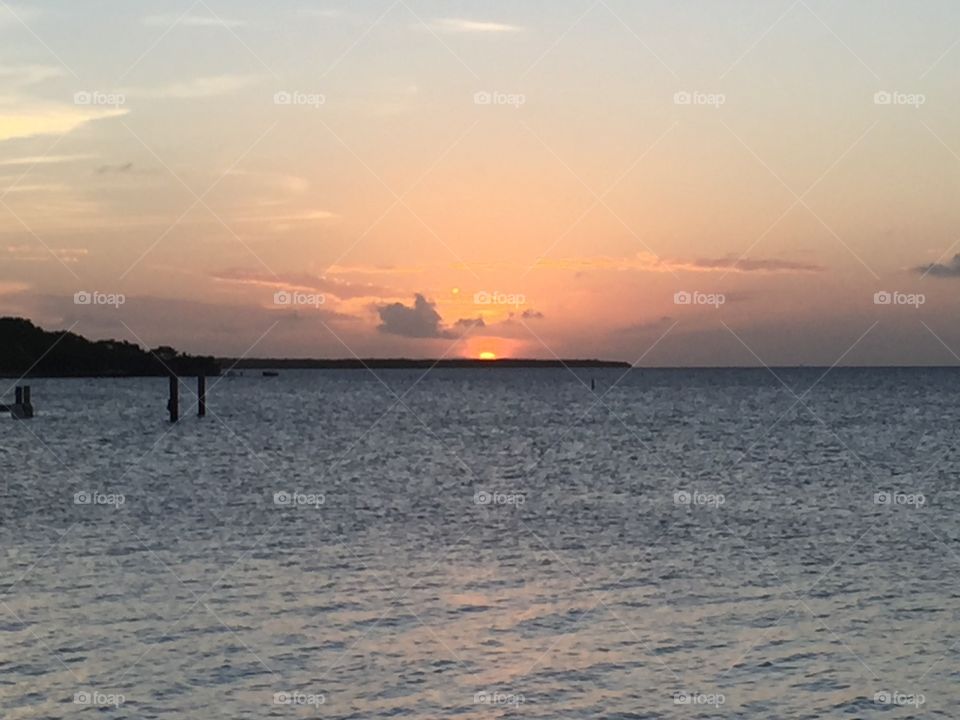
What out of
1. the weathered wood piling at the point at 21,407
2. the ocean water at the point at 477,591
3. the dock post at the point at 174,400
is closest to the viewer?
the ocean water at the point at 477,591

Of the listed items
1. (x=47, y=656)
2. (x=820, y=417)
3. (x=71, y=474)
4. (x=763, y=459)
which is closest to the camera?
(x=47, y=656)

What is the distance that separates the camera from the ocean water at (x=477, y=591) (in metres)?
17.4

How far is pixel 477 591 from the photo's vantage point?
77.6ft

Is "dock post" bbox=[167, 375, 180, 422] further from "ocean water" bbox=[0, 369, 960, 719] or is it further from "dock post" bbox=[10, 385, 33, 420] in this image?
Answer: "ocean water" bbox=[0, 369, 960, 719]

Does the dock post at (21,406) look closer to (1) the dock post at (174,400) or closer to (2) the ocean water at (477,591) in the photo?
(1) the dock post at (174,400)

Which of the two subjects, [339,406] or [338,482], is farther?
[339,406]

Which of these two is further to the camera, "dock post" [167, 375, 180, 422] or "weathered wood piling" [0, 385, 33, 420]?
"weathered wood piling" [0, 385, 33, 420]

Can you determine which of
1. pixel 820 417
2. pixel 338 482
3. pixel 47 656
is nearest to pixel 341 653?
pixel 47 656

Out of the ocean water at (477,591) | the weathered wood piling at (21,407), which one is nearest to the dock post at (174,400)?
the weathered wood piling at (21,407)

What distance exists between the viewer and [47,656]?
18.5 meters

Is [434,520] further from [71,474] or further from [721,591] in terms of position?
[71,474]

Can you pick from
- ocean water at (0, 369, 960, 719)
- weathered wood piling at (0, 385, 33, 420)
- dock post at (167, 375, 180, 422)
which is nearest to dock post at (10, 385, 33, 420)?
weathered wood piling at (0, 385, 33, 420)

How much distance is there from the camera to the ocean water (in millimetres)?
17359

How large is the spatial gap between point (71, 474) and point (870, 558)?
34.4m
